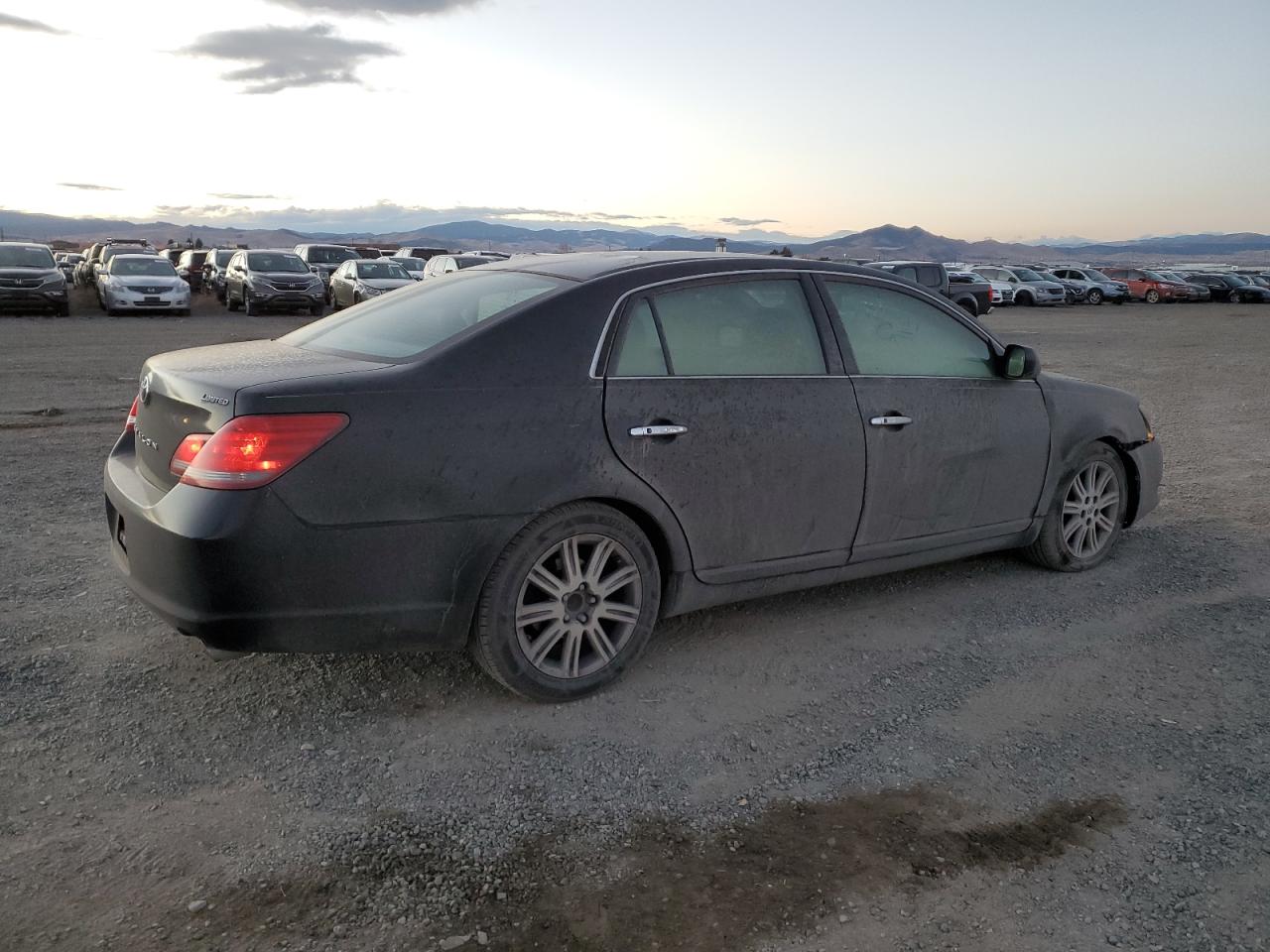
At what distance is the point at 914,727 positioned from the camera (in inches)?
149

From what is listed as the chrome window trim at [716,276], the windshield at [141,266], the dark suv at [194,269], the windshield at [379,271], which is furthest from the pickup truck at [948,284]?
the dark suv at [194,269]

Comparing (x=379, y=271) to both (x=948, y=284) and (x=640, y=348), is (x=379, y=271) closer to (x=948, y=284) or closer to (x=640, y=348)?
(x=948, y=284)

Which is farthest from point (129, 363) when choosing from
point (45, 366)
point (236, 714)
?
point (236, 714)

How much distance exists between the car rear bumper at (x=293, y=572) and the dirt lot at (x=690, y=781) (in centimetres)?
40

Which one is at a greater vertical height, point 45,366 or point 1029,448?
point 1029,448

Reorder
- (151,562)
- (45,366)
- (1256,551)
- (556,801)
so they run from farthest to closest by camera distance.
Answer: (45,366) < (1256,551) < (151,562) < (556,801)

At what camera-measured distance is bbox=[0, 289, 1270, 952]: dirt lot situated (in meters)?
2.70

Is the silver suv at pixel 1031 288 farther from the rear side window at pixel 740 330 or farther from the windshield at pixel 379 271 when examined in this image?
the rear side window at pixel 740 330

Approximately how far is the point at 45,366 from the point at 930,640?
13.1 meters

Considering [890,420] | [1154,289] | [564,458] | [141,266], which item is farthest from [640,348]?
[1154,289]

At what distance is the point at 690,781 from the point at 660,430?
4.19 feet

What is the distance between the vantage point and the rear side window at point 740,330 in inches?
162

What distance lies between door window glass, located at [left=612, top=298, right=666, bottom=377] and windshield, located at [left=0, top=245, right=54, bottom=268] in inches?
991

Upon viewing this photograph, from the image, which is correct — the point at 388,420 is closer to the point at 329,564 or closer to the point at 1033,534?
the point at 329,564
